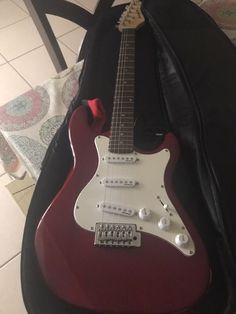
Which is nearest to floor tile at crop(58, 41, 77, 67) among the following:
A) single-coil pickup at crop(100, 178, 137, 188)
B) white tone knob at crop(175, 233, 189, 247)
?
single-coil pickup at crop(100, 178, 137, 188)

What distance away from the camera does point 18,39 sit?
5.07 feet

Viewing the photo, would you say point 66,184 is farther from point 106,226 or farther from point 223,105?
point 223,105

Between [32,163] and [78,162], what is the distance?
0.14 metres

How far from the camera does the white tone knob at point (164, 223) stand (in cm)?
50

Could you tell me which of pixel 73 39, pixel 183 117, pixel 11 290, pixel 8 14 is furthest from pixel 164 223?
pixel 8 14

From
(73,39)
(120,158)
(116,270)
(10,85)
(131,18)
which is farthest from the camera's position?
(73,39)

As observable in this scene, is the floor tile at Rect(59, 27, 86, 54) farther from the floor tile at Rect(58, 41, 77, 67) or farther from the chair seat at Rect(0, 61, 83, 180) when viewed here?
the chair seat at Rect(0, 61, 83, 180)

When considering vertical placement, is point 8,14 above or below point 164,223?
above

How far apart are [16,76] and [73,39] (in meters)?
0.35

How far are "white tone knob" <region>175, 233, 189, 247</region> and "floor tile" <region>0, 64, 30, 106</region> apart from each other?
42.2 inches

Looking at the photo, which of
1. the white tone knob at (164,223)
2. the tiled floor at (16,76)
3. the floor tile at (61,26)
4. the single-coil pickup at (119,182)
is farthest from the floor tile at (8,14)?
the white tone knob at (164,223)

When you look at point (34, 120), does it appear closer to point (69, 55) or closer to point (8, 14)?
point (69, 55)

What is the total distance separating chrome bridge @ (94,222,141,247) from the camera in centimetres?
48

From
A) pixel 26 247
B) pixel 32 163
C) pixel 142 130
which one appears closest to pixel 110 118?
pixel 142 130
